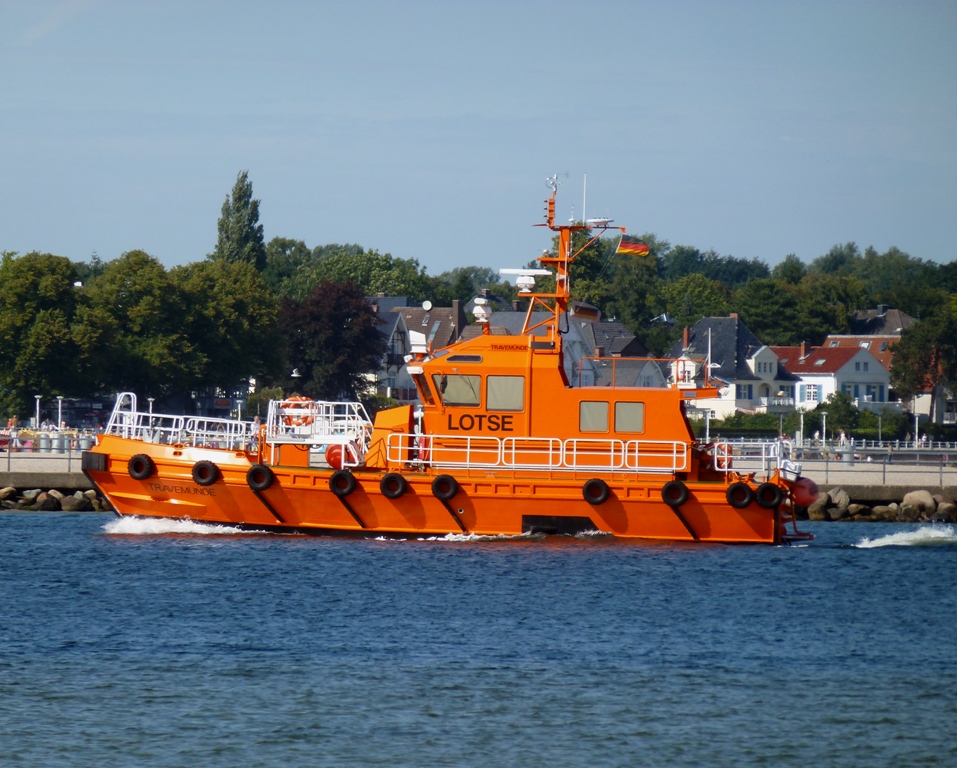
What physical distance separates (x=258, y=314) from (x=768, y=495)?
1577 inches

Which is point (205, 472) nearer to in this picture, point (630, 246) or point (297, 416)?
point (297, 416)

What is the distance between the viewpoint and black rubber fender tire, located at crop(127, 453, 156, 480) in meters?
21.8

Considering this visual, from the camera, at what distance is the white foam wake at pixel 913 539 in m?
23.4

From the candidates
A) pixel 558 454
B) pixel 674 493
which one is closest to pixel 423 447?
pixel 558 454

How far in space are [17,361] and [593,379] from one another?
105 feet

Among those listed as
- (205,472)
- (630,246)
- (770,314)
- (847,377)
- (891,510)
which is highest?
(770,314)

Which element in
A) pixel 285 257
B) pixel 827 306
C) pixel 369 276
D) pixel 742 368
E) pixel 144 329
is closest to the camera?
pixel 144 329

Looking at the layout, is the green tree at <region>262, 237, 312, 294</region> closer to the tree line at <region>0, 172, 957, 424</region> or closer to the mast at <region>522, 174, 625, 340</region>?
the tree line at <region>0, 172, 957, 424</region>

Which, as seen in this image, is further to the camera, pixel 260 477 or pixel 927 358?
pixel 927 358

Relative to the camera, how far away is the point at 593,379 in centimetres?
2322

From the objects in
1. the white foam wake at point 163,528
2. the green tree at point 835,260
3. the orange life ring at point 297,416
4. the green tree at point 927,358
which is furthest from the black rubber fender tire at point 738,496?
the green tree at point 835,260

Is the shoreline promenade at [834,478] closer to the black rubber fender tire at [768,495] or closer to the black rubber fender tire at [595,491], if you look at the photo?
the black rubber fender tire at [768,495]

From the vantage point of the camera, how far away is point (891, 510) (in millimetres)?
28266

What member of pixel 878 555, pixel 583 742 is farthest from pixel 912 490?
pixel 583 742
